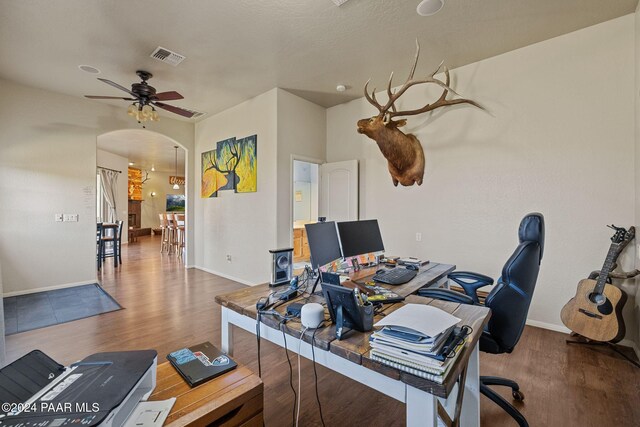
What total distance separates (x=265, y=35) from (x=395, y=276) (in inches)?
109

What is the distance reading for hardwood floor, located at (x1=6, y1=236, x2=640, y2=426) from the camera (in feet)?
5.98

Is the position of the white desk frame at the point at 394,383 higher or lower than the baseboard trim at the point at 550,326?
higher

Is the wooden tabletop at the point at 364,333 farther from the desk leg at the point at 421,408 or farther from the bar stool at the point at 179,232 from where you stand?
the bar stool at the point at 179,232

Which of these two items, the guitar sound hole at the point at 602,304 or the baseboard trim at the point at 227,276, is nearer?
the guitar sound hole at the point at 602,304

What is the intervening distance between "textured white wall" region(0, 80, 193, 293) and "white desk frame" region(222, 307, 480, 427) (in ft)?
15.3

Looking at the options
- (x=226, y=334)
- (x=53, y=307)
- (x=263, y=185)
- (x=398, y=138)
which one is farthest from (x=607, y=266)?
(x=53, y=307)

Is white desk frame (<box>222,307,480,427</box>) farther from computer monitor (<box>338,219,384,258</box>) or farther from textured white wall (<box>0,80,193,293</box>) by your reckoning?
textured white wall (<box>0,80,193,293</box>)

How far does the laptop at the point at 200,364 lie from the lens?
1.16 m

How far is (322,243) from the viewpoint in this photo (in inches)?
83.4

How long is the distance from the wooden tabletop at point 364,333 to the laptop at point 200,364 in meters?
0.23

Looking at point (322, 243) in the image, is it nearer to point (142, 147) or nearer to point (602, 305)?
point (602, 305)

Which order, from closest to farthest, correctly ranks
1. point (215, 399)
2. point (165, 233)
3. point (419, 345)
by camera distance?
point (419, 345), point (215, 399), point (165, 233)

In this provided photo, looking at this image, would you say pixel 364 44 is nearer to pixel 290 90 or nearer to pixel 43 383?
pixel 290 90

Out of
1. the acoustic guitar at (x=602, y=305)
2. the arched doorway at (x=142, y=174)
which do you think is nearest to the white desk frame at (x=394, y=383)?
the acoustic guitar at (x=602, y=305)
